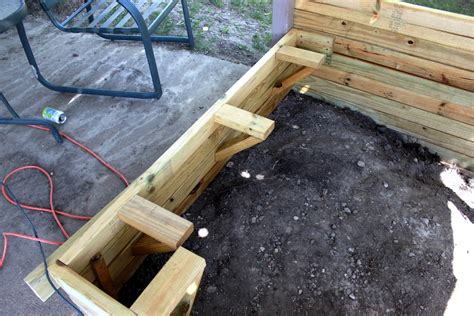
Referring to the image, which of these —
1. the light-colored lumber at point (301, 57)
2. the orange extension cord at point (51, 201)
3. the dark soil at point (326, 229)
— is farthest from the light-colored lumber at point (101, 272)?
the light-colored lumber at point (301, 57)

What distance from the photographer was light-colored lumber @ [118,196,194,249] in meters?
1.31

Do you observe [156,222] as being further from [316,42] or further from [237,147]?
[316,42]

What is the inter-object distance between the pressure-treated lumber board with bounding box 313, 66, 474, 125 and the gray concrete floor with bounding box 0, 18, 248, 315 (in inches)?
30.8

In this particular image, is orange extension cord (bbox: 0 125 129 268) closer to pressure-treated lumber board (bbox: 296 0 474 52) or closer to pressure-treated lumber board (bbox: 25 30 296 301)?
pressure-treated lumber board (bbox: 25 30 296 301)

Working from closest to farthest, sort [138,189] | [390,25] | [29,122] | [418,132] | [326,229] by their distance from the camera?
[138,189] < [326,229] < [390,25] < [418,132] < [29,122]

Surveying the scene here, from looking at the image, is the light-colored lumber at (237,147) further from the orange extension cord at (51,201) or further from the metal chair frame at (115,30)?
the metal chair frame at (115,30)

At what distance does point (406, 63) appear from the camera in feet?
6.86

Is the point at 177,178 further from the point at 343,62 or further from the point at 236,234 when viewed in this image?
the point at 343,62

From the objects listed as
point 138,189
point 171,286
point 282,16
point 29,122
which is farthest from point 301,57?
point 29,122

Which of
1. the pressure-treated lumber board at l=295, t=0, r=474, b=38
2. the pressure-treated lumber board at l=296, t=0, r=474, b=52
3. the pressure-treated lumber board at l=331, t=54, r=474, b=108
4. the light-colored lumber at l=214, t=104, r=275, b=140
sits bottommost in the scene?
the pressure-treated lumber board at l=331, t=54, r=474, b=108

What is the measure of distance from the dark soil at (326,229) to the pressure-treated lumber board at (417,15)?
2.28 ft

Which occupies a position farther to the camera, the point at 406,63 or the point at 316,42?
the point at 316,42

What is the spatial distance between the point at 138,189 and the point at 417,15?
5.10 feet

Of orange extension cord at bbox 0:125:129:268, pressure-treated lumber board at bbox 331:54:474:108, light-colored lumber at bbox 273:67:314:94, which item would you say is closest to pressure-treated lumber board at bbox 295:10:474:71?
pressure-treated lumber board at bbox 331:54:474:108
